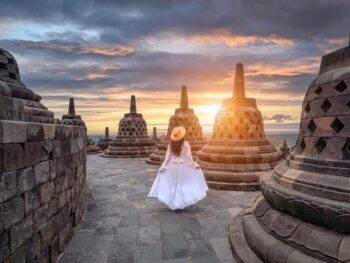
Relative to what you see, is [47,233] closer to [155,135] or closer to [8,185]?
[8,185]

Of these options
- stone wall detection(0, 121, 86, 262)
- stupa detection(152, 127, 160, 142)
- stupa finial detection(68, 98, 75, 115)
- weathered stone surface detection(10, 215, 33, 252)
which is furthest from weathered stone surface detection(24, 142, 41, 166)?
stupa detection(152, 127, 160, 142)

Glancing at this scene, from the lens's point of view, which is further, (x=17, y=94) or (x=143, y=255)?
(x=17, y=94)

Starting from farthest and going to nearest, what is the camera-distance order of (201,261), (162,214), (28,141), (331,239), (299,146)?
(162,214), (299,146), (201,261), (28,141), (331,239)

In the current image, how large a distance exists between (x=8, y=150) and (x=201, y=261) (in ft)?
8.91

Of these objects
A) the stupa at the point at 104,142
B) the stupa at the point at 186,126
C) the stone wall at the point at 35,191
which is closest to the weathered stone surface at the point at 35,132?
the stone wall at the point at 35,191

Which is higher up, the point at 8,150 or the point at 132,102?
the point at 132,102

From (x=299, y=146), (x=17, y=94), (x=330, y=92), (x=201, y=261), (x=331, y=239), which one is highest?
(x=17, y=94)

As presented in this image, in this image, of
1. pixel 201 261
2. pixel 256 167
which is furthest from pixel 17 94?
pixel 256 167

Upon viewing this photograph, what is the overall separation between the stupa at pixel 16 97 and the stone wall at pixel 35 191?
1.06 m

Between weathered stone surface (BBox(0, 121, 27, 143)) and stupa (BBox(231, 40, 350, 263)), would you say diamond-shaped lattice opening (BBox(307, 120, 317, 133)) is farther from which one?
weathered stone surface (BBox(0, 121, 27, 143))

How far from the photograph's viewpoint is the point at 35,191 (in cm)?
325

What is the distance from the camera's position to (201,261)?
12.3 ft

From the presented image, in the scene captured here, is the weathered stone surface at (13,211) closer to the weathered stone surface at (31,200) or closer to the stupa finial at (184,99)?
the weathered stone surface at (31,200)

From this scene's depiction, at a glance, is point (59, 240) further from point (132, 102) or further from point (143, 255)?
point (132, 102)
